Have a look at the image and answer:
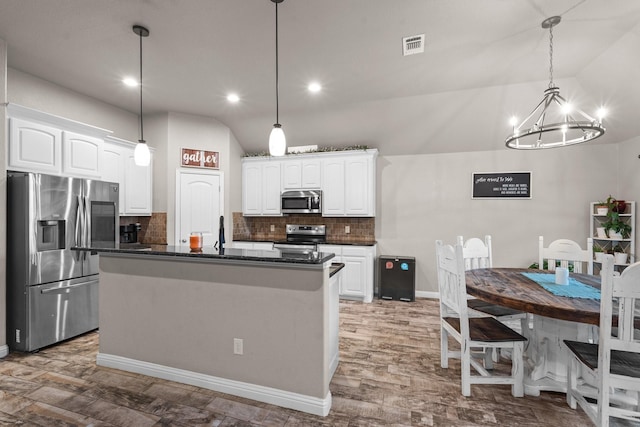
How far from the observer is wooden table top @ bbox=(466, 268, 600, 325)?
176 cm

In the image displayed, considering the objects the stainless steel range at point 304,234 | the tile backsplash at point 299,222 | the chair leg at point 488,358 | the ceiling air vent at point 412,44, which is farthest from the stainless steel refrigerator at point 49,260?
the chair leg at point 488,358

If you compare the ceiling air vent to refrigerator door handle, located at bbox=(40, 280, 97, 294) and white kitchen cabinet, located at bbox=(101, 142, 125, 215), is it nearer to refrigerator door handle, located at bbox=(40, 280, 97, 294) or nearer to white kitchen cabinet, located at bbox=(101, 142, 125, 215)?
white kitchen cabinet, located at bbox=(101, 142, 125, 215)

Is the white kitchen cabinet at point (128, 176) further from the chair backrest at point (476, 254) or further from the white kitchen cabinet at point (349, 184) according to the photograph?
the chair backrest at point (476, 254)

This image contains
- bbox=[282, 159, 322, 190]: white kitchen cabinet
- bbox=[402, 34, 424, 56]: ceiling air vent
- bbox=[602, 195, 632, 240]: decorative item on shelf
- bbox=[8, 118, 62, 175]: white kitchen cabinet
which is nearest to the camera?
bbox=[402, 34, 424, 56]: ceiling air vent

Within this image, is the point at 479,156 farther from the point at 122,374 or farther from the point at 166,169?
the point at 122,374

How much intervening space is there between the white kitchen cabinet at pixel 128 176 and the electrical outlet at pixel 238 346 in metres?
3.12

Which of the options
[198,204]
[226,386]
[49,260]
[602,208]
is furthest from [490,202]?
[49,260]

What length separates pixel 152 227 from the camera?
476 cm

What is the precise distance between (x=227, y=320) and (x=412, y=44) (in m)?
2.99

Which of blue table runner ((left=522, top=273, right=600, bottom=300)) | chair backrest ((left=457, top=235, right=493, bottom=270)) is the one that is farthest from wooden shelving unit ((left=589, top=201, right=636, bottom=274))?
blue table runner ((left=522, top=273, right=600, bottom=300))

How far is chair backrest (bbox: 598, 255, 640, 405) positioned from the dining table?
250 mm

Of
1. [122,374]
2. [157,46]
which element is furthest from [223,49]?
[122,374]

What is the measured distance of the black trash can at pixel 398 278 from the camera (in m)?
4.72

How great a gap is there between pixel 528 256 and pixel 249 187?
479cm
